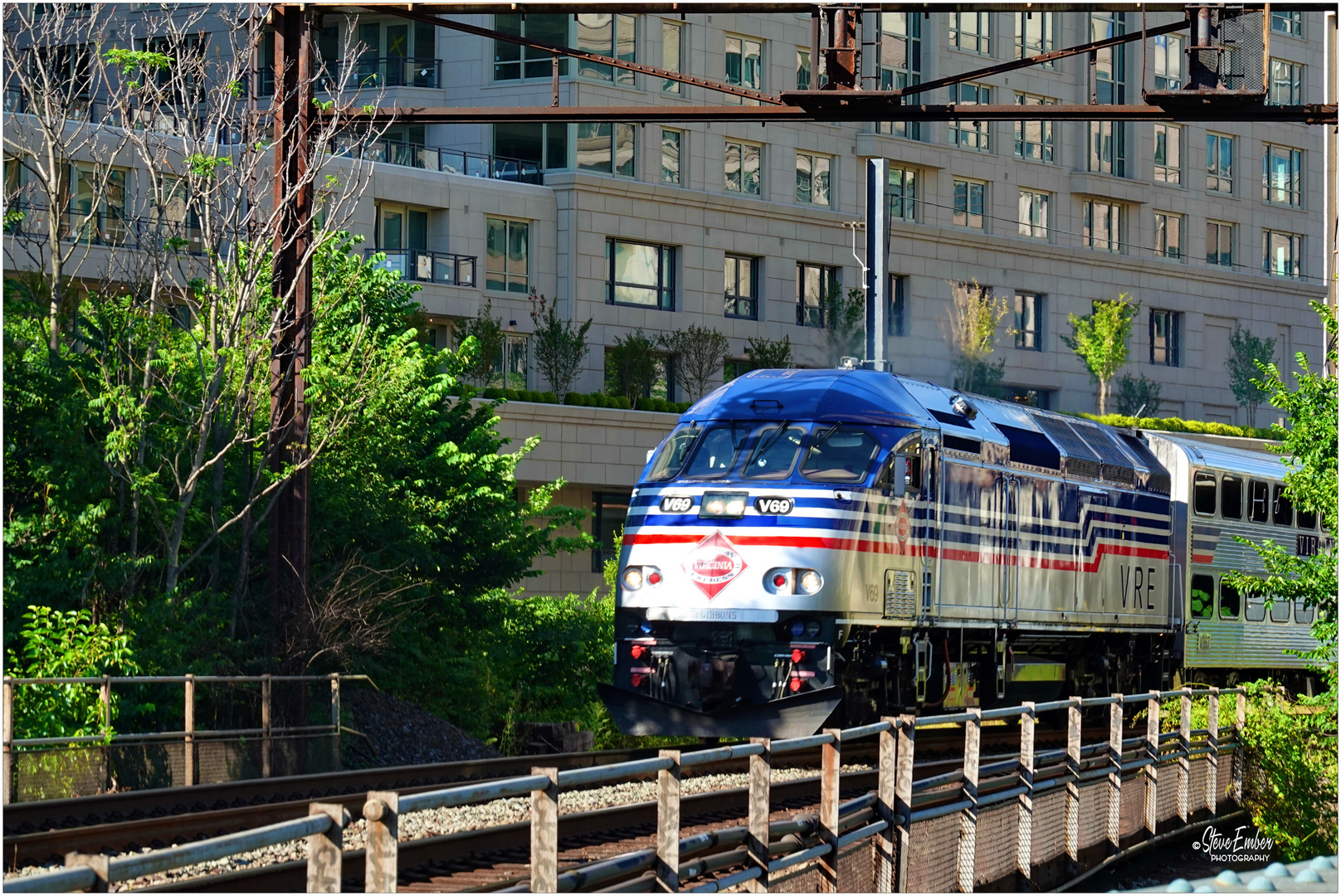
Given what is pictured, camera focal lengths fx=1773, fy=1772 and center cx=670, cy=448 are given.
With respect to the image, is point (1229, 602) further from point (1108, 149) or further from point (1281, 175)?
point (1281, 175)

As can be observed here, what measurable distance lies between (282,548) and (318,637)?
1.11 m

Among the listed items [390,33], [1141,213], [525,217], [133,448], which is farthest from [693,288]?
[133,448]

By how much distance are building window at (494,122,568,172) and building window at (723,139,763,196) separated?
5677 mm

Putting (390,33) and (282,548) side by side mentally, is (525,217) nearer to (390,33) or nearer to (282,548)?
(390,33)

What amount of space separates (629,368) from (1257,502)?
2649 cm

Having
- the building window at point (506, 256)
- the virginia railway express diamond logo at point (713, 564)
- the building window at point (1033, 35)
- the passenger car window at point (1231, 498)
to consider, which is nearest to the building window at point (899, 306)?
the building window at point (1033, 35)

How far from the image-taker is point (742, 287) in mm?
57688

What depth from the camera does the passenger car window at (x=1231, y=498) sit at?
27.4m

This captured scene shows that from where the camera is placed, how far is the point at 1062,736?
2316 cm

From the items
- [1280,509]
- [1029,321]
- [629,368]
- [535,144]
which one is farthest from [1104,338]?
[1280,509]

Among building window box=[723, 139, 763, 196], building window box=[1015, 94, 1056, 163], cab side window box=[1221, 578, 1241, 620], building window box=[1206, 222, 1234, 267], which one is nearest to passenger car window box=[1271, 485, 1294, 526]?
cab side window box=[1221, 578, 1241, 620]

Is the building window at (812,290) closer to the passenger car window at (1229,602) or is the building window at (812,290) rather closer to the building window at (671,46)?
the building window at (671,46)

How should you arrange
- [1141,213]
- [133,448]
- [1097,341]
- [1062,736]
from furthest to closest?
[1141,213]
[1097,341]
[1062,736]
[133,448]

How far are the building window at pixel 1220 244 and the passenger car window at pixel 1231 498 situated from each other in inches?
1797
